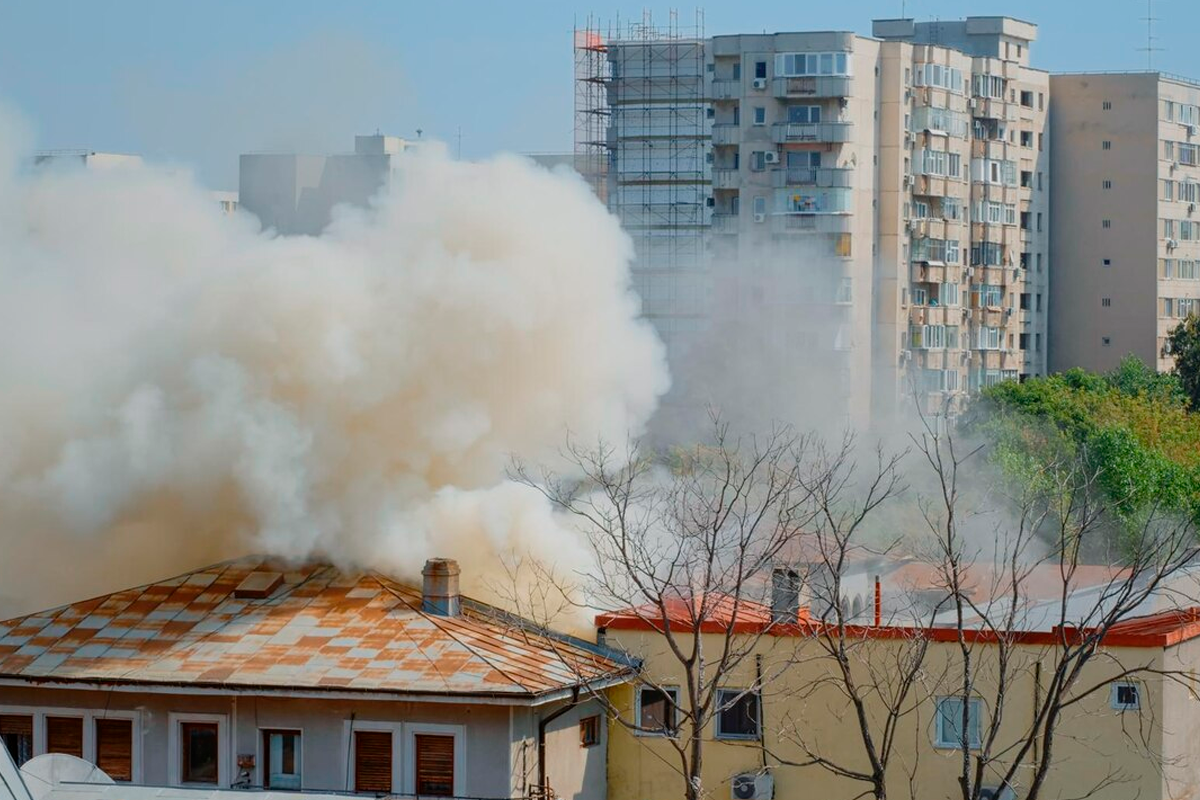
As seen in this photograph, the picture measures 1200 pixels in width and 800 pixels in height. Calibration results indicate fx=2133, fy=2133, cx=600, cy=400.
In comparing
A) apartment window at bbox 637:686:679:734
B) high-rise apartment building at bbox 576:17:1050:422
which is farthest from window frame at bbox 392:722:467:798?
high-rise apartment building at bbox 576:17:1050:422

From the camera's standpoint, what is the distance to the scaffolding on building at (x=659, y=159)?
6200cm

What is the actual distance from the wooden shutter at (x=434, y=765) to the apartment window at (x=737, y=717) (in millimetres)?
3128

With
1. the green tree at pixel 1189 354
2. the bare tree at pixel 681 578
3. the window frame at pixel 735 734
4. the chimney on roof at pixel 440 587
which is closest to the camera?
the bare tree at pixel 681 578

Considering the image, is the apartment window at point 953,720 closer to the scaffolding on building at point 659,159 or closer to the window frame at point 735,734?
the window frame at point 735,734

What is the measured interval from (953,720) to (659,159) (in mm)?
40488

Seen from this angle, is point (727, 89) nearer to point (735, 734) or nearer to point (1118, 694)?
point (735, 734)

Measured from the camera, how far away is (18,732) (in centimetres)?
2467

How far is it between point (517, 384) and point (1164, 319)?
54.0 meters

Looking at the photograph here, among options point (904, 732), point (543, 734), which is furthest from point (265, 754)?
point (904, 732)

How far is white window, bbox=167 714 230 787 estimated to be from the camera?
23.8 metres

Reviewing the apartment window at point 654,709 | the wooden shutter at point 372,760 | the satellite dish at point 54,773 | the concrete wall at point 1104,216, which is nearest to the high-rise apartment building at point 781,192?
the concrete wall at point 1104,216

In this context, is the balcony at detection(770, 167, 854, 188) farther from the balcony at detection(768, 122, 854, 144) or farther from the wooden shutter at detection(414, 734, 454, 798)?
the wooden shutter at detection(414, 734, 454, 798)

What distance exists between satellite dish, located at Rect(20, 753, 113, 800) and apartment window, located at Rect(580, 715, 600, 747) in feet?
19.2

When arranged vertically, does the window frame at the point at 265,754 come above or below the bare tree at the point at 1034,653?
below
